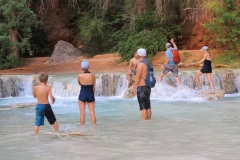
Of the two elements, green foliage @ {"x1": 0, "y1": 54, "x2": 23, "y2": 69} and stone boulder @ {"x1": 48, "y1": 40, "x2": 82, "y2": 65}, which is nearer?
green foliage @ {"x1": 0, "y1": 54, "x2": 23, "y2": 69}

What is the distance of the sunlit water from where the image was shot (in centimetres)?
746

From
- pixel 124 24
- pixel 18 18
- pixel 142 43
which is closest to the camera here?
pixel 18 18

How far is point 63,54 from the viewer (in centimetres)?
2775

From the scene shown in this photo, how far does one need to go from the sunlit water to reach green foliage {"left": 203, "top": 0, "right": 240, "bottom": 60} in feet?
33.4

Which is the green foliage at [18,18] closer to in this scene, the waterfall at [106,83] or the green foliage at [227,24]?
the waterfall at [106,83]

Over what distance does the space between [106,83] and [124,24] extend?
10.4 meters

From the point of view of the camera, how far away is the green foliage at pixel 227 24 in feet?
75.2

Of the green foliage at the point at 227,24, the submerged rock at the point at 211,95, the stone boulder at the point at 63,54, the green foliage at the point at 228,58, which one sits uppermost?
the green foliage at the point at 227,24

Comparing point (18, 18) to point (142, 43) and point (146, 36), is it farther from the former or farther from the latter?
point (146, 36)

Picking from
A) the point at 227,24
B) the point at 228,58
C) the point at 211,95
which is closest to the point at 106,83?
the point at 211,95

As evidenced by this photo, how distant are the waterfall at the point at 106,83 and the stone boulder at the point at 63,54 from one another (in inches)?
300

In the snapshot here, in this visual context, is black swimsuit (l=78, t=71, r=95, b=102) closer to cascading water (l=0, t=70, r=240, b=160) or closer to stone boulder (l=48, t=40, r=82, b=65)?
cascading water (l=0, t=70, r=240, b=160)

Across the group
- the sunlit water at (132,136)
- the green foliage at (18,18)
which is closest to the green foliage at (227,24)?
the green foliage at (18,18)

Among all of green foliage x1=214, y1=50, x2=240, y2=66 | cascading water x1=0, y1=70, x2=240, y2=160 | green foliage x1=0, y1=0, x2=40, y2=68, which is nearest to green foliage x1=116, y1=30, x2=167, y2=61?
green foliage x1=214, y1=50, x2=240, y2=66
